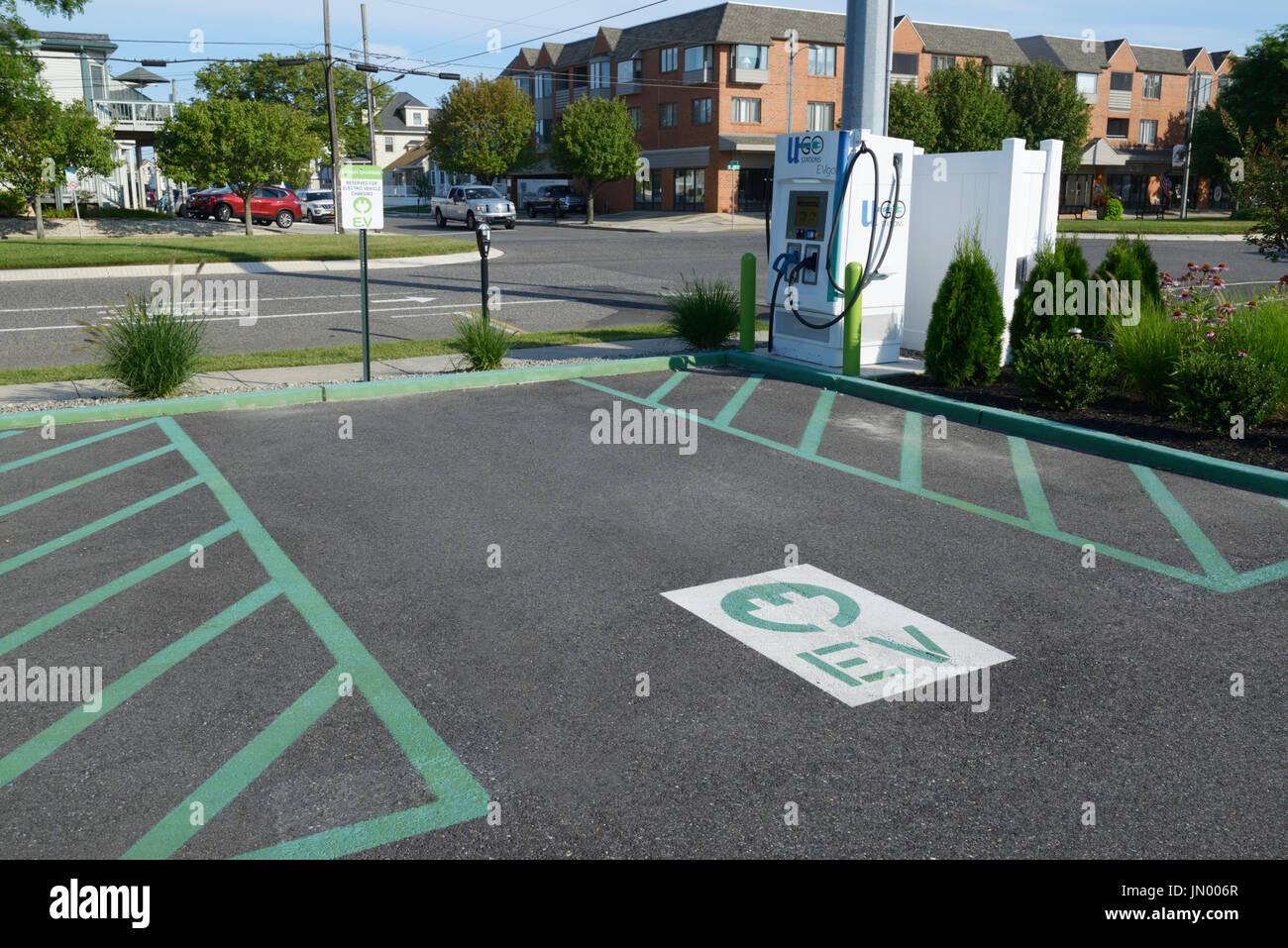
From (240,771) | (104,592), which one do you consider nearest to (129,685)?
(240,771)

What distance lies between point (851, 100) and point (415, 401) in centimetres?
628

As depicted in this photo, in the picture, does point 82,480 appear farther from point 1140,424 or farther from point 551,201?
point 551,201

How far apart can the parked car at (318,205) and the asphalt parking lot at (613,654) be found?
4434cm

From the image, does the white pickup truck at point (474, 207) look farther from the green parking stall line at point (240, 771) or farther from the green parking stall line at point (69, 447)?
the green parking stall line at point (240, 771)

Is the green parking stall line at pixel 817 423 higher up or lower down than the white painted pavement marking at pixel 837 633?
higher up

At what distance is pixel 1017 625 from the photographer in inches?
217

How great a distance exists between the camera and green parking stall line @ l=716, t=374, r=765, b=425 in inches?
409

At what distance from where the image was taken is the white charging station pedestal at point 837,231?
11.9 m

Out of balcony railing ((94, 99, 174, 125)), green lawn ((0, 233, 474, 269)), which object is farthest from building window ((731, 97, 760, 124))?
balcony railing ((94, 99, 174, 125))

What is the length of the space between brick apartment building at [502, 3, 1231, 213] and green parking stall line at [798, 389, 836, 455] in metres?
44.7

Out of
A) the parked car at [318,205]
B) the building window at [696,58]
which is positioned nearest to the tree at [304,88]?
the parked car at [318,205]

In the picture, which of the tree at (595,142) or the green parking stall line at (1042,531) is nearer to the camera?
the green parking stall line at (1042,531)
